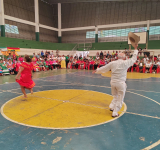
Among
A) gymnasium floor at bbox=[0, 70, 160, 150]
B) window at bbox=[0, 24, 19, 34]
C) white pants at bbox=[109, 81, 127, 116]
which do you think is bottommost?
gymnasium floor at bbox=[0, 70, 160, 150]

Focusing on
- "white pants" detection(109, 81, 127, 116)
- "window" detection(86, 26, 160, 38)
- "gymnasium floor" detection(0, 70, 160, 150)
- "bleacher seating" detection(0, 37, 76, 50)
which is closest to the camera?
"gymnasium floor" detection(0, 70, 160, 150)

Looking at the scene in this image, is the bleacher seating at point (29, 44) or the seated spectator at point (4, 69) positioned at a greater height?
the bleacher seating at point (29, 44)

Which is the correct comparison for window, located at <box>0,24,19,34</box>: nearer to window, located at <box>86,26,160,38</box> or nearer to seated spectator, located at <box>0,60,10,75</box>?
seated spectator, located at <box>0,60,10,75</box>

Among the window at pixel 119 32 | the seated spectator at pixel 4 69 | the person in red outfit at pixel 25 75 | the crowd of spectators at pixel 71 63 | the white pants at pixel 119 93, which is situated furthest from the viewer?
the window at pixel 119 32

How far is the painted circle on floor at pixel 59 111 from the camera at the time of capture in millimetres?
3727

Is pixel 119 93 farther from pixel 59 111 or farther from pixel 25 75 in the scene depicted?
pixel 25 75

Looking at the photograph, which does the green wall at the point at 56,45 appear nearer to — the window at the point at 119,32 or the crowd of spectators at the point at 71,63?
the window at the point at 119,32

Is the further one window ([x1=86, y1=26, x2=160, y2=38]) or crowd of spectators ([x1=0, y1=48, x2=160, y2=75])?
window ([x1=86, y1=26, x2=160, y2=38])

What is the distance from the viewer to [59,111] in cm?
447

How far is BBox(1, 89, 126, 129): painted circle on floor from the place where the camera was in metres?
3.73

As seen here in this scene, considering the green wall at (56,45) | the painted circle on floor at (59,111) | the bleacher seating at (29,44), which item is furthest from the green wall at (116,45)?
the painted circle on floor at (59,111)

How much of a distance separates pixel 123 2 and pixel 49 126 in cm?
2835

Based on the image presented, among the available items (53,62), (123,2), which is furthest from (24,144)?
(123,2)

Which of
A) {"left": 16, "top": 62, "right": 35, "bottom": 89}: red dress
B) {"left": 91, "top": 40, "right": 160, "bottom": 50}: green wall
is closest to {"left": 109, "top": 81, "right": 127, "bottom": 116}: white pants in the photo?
{"left": 16, "top": 62, "right": 35, "bottom": 89}: red dress
